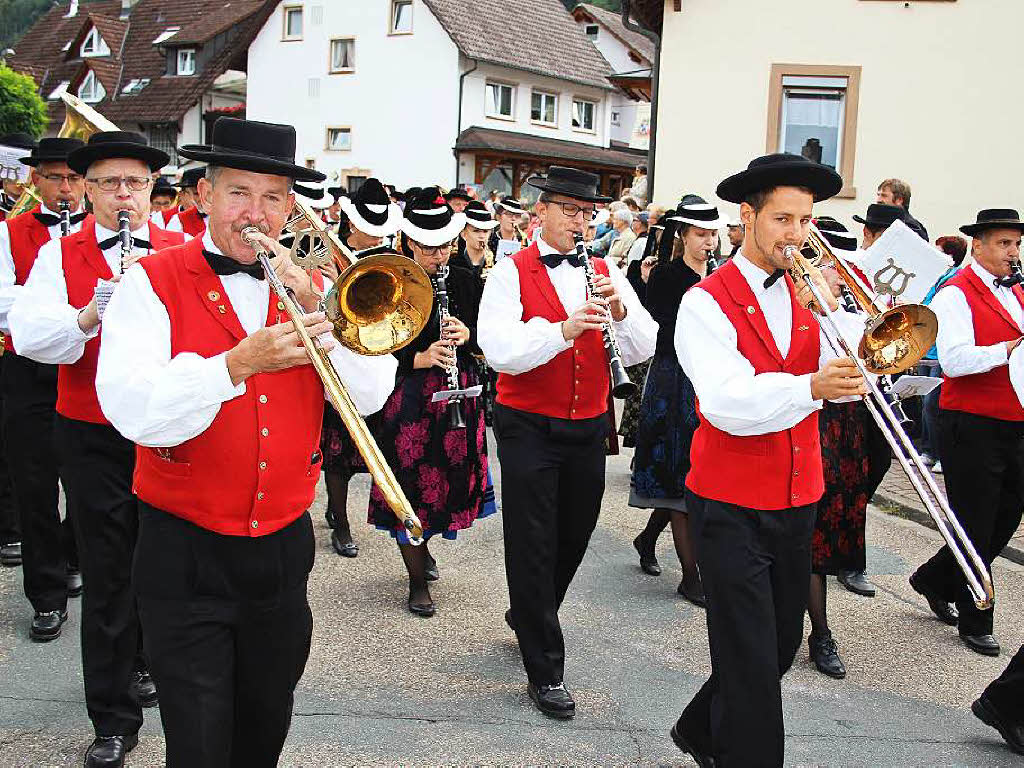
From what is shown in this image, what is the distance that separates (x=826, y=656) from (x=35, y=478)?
13.3ft

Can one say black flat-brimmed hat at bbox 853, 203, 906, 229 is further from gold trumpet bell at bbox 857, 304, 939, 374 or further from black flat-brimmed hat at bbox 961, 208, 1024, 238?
gold trumpet bell at bbox 857, 304, 939, 374

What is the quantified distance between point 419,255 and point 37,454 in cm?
226

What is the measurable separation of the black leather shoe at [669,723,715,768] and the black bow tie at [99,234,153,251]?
9.46 feet

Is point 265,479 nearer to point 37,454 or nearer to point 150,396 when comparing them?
point 150,396

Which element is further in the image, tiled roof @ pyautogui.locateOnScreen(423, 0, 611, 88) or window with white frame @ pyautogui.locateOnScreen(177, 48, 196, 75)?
window with white frame @ pyautogui.locateOnScreen(177, 48, 196, 75)

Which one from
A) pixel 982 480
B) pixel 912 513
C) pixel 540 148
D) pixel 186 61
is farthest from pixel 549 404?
pixel 186 61

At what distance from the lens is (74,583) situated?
5910 mm

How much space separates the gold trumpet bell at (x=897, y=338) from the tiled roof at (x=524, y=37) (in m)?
30.8

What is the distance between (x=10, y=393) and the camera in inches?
214

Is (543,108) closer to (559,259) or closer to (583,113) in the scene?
(583,113)

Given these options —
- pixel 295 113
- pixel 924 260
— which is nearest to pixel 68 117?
pixel 924 260

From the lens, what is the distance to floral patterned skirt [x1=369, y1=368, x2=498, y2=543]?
6094mm

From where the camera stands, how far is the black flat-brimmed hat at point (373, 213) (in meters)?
7.04

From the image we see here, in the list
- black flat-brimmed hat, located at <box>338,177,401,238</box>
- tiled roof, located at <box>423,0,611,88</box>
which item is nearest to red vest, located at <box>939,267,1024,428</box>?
black flat-brimmed hat, located at <box>338,177,401,238</box>
